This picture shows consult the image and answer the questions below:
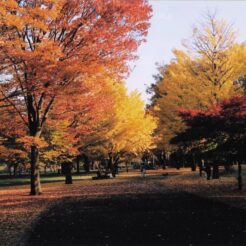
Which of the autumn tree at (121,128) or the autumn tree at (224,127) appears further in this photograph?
the autumn tree at (121,128)

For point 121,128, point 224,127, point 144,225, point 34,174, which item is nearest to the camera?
point 144,225

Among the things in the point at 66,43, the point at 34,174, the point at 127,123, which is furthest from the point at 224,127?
the point at 127,123

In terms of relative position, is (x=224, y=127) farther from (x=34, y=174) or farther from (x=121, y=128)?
(x=121, y=128)

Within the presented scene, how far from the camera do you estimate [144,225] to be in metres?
10.4

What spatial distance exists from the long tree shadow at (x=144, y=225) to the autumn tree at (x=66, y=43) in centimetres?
589

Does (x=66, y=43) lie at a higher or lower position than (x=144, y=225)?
higher

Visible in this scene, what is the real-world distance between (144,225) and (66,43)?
1157cm

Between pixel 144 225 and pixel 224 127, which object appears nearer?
pixel 144 225

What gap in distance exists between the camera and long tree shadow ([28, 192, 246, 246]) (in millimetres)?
8656

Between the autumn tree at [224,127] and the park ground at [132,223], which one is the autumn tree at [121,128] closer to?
the autumn tree at [224,127]

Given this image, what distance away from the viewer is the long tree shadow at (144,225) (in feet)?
28.4

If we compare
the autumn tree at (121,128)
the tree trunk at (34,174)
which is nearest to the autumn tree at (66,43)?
the tree trunk at (34,174)

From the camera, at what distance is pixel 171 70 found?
109 ft

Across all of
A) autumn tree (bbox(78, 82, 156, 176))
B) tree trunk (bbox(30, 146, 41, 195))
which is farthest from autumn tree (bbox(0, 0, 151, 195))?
autumn tree (bbox(78, 82, 156, 176))
